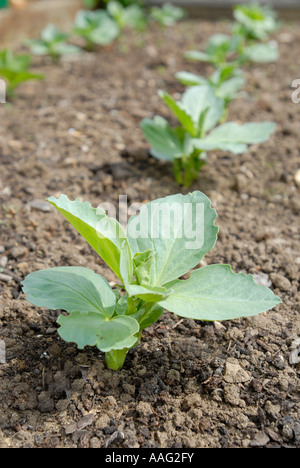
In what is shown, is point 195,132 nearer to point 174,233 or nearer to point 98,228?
point 174,233

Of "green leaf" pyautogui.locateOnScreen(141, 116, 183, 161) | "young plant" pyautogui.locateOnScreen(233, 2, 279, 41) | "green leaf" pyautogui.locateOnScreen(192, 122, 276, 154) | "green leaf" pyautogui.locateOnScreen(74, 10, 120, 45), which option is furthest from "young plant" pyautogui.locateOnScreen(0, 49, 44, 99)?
"young plant" pyautogui.locateOnScreen(233, 2, 279, 41)

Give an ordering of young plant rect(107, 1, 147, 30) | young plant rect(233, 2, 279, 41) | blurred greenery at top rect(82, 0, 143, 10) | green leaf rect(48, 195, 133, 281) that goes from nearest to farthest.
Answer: green leaf rect(48, 195, 133, 281), young plant rect(233, 2, 279, 41), young plant rect(107, 1, 147, 30), blurred greenery at top rect(82, 0, 143, 10)

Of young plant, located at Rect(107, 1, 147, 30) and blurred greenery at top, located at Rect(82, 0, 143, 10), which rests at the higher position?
young plant, located at Rect(107, 1, 147, 30)

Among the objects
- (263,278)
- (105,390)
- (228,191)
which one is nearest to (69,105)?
(228,191)

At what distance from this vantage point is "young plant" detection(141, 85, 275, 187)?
211 centimetres

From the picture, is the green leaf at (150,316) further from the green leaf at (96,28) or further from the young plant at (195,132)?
the green leaf at (96,28)

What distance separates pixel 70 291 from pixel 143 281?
0.20 m

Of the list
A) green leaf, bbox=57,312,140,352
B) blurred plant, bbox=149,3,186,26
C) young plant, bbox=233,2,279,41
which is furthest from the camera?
blurred plant, bbox=149,3,186,26

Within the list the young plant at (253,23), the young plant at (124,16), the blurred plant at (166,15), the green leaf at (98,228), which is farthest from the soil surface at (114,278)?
the blurred plant at (166,15)

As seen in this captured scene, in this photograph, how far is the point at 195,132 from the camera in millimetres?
2168

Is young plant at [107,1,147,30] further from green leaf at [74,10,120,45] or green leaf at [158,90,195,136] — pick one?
green leaf at [158,90,195,136]

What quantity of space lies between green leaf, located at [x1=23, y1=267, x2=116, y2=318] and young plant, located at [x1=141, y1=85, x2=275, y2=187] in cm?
93

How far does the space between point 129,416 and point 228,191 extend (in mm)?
1285

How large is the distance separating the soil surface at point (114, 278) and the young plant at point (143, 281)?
0.17 meters
